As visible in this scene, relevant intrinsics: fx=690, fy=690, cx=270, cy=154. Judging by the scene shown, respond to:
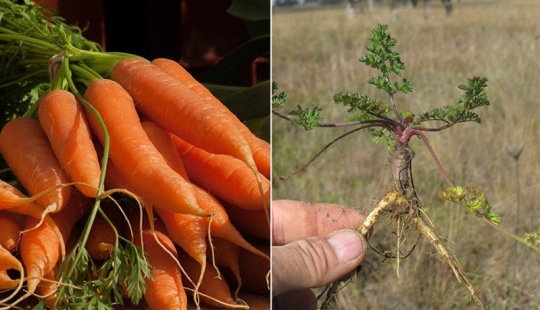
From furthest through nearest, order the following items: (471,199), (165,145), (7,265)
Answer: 1. (165,145)
2. (7,265)
3. (471,199)

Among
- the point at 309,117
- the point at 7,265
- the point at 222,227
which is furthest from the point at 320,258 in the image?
the point at 7,265

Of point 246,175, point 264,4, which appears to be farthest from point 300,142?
point 264,4

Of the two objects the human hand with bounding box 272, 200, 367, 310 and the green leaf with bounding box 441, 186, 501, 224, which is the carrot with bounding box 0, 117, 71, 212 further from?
the green leaf with bounding box 441, 186, 501, 224

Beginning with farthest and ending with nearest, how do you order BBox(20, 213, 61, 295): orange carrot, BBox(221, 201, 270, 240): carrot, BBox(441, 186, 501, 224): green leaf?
BBox(221, 201, 270, 240): carrot < BBox(20, 213, 61, 295): orange carrot < BBox(441, 186, 501, 224): green leaf

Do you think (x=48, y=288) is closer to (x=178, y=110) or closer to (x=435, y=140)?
(x=178, y=110)

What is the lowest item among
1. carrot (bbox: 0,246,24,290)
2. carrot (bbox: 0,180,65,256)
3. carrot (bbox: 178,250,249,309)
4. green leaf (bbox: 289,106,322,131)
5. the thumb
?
carrot (bbox: 178,250,249,309)

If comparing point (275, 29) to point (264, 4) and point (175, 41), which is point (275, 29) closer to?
point (264, 4)

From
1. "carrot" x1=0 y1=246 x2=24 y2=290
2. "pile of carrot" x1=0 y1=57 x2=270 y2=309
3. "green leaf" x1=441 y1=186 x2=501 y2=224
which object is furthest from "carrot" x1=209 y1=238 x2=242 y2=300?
"green leaf" x1=441 y1=186 x2=501 y2=224
